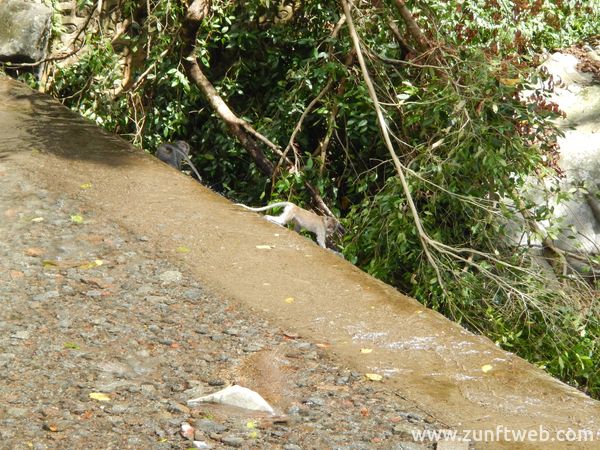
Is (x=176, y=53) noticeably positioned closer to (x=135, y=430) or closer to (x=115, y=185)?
(x=115, y=185)

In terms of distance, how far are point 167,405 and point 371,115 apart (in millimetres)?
4765

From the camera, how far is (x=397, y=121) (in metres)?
8.01

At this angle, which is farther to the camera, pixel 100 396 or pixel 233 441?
pixel 100 396

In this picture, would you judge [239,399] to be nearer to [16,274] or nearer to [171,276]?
[171,276]

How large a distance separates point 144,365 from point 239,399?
22.7 inches

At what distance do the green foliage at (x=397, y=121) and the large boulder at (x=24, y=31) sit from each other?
38cm

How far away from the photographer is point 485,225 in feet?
22.2

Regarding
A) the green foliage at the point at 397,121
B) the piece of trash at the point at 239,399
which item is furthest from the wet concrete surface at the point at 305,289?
the green foliage at the point at 397,121

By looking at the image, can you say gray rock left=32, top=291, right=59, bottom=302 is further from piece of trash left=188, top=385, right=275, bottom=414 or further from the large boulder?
the large boulder

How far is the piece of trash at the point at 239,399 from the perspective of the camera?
3850mm

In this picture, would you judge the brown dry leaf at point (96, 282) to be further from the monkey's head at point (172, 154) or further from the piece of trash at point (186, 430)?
the monkey's head at point (172, 154)

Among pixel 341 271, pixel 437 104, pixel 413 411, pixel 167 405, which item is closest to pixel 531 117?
pixel 437 104

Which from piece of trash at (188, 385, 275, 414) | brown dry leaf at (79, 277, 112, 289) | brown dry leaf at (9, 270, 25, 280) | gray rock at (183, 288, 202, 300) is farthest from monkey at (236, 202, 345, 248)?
piece of trash at (188, 385, 275, 414)

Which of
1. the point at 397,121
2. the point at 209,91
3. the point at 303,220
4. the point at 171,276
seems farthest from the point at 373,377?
the point at 209,91
